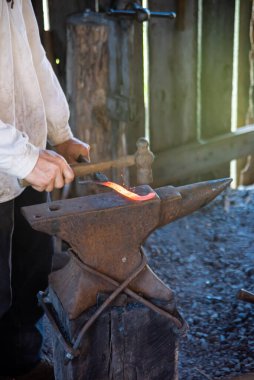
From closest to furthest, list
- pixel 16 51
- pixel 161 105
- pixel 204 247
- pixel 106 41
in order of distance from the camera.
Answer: pixel 16 51
pixel 106 41
pixel 204 247
pixel 161 105

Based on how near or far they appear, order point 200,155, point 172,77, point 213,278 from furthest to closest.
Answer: point 200,155 → point 172,77 → point 213,278

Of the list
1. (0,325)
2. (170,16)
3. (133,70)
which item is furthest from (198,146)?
→ (0,325)

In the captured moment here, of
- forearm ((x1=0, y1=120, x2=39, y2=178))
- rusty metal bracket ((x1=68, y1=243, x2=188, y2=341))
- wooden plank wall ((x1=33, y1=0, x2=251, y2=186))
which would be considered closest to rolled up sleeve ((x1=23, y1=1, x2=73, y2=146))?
forearm ((x1=0, y1=120, x2=39, y2=178))

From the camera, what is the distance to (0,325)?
2.96 m

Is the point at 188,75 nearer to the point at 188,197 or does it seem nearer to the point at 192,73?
the point at 192,73

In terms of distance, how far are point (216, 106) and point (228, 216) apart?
863mm

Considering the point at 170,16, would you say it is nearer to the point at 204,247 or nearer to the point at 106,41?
the point at 106,41

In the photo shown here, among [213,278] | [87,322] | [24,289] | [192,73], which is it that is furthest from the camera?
[192,73]

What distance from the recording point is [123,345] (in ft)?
7.54

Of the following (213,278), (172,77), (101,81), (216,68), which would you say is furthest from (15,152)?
(216,68)

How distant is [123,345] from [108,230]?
0.43 meters

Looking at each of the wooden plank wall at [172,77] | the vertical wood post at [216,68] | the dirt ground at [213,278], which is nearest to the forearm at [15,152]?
the dirt ground at [213,278]

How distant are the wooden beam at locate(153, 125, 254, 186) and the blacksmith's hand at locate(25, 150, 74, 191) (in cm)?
240

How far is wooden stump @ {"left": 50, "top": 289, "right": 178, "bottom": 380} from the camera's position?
224cm
